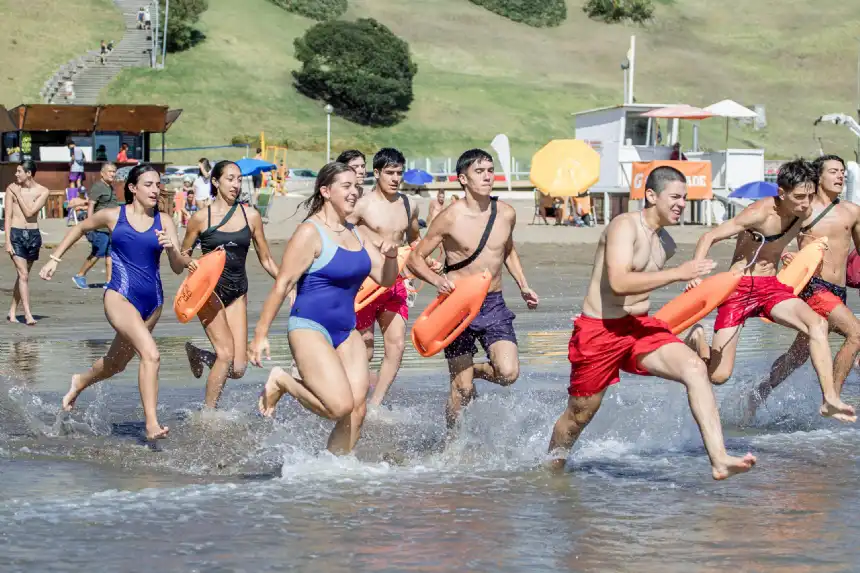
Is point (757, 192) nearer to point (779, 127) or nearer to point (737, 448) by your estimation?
point (737, 448)

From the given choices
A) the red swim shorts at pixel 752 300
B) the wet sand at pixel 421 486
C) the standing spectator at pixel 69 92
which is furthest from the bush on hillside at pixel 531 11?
the red swim shorts at pixel 752 300

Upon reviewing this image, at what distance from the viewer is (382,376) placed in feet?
29.0

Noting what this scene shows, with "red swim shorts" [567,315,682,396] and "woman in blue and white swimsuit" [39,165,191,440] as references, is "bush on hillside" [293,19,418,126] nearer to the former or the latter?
"woman in blue and white swimsuit" [39,165,191,440]

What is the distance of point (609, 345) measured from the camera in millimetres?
6512

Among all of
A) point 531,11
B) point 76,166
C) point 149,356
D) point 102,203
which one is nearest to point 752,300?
point 149,356

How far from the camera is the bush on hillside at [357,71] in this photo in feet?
245

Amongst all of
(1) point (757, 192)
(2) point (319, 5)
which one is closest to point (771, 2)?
(2) point (319, 5)

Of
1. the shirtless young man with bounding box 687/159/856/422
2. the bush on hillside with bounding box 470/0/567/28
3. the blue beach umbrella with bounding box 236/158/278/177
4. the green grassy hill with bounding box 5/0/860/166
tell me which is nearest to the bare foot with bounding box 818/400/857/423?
the shirtless young man with bounding box 687/159/856/422

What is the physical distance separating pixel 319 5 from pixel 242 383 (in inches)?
3360

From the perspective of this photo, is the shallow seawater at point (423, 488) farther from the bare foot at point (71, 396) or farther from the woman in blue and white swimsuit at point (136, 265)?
the woman in blue and white swimsuit at point (136, 265)

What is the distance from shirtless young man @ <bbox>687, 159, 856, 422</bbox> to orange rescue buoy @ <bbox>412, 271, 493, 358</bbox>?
4.44ft

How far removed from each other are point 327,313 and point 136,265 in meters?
1.84

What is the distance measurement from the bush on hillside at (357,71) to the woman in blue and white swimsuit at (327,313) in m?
68.1

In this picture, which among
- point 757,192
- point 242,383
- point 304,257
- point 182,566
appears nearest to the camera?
point 182,566
